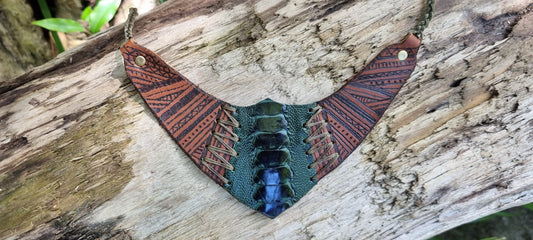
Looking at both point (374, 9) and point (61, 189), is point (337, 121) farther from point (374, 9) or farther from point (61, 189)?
point (61, 189)

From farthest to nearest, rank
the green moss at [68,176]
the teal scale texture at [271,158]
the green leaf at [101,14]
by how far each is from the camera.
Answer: the green leaf at [101,14], the teal scale texture at [271,158], the green moss at [68,176]

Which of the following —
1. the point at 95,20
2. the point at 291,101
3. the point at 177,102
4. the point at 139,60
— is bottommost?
the point at 291,101

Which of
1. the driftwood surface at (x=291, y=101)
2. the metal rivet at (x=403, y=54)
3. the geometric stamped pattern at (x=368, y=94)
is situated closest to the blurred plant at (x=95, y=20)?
the driftwood surface at (x=291, y=101)

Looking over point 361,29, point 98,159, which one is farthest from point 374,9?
point 98,159

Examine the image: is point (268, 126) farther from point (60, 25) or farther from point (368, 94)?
point (60, 25)

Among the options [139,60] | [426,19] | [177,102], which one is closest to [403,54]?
[426,19]

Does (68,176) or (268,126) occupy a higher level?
(68,176)

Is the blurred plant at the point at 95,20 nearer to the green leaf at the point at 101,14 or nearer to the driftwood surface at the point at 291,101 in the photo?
the green leaf at the point at 101,14
